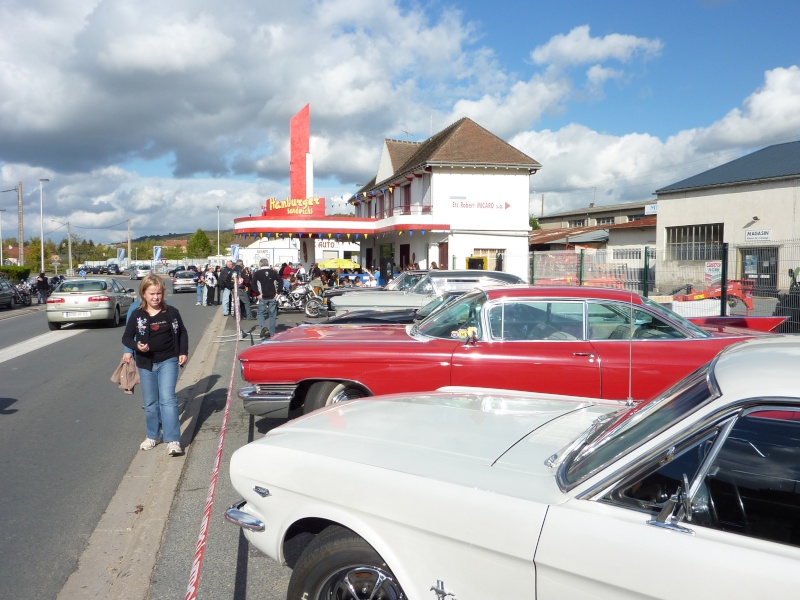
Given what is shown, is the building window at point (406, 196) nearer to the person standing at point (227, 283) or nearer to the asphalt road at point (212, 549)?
the person standing at point (227, 283)

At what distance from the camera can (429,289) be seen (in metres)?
13.3

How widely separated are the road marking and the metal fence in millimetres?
11338

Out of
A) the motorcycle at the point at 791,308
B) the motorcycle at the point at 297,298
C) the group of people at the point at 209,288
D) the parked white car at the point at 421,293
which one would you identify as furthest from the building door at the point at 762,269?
the group of people at the point at 209,288

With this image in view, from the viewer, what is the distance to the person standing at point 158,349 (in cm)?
582

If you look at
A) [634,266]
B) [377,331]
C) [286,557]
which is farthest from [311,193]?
[286,557]

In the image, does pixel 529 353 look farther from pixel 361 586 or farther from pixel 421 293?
pixel 421 293

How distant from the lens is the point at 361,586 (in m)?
2.64

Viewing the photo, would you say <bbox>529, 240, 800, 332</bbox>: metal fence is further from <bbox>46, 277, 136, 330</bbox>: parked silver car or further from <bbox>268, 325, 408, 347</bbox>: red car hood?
<bbox>46, 277, 136, 330</bbox>: parked silver car

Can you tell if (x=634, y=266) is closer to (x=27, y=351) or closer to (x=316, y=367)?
(x=316, y=367)

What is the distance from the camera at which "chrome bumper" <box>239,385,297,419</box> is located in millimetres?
5480

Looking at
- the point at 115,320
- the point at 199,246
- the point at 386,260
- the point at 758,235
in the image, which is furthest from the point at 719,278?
the point at 199,246

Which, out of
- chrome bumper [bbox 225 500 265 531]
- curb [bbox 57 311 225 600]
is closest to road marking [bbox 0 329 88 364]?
curb [bbox 57 311 225 600]

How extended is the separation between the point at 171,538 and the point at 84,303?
13.9 m

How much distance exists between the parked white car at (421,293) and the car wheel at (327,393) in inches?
240
